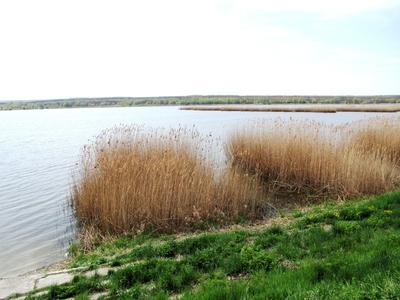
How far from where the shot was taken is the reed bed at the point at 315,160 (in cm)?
851

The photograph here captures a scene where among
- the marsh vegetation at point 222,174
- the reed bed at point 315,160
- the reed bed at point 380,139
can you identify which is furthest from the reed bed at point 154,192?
the reed bed at point 380,139

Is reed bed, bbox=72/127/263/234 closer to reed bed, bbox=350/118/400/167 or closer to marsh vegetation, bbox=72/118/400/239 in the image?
marsh vegetation, bbox=72/118/400/239

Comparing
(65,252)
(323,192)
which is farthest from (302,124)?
(65,252)

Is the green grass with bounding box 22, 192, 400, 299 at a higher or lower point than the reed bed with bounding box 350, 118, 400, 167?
lower

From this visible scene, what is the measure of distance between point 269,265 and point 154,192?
318 centimetres

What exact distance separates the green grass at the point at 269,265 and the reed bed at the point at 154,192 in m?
1.11

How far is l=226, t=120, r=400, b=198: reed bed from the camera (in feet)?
27.9

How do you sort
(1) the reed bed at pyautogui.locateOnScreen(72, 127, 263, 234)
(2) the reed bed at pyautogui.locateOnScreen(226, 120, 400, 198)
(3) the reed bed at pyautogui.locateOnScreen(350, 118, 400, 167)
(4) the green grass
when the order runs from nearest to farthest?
(4) the green grass → (1) the reed bed at pyautogui.locateOnScreen(72, 127, 263, 234) → (2) the reed bed at pyautogui.locateOnScreen(226, 120, 400, 198) → (3) the reed bed at pyautogui.locateOnScreen(350, 118, 400, 167)

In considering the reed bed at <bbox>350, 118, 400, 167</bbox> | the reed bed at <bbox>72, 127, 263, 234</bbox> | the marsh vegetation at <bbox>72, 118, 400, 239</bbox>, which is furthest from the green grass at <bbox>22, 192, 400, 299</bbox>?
the reed bed at <bbox>350, 118, 400, 167</bbox>

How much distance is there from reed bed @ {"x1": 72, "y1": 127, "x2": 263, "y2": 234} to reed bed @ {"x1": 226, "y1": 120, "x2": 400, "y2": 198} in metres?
1.04

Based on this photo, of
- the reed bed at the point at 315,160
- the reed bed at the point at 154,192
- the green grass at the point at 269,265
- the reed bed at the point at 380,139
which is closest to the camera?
the green grass at the point at 269,265

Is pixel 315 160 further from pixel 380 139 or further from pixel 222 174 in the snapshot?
pixel 380 139

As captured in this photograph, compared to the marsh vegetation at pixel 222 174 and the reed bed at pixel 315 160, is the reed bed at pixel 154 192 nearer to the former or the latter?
the marsh vegetation at pixel 222 174

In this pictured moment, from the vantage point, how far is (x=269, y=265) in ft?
13.4
